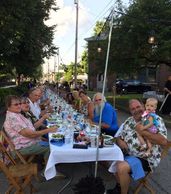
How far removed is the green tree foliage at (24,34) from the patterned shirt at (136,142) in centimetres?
1265

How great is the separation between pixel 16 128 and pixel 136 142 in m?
1.87

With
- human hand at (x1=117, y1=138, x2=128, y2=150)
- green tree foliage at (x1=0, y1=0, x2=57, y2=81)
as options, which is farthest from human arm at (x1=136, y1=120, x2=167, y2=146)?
green tree foliage at (x1=0, y1=0, x2=57, y2=81)

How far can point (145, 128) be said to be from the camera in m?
5.41

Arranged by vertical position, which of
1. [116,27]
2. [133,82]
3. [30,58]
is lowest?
[133,82]

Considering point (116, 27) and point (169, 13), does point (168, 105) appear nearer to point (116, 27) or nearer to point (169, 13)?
point (169, 13)

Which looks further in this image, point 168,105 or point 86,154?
point 168,105

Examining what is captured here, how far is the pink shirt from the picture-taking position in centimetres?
593

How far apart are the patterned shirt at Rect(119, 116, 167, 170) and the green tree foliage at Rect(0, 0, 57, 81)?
498 inches

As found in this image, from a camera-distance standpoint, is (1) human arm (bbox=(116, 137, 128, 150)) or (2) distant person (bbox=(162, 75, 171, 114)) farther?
(2) distant person (bbox=(162, 75, 171, 114))

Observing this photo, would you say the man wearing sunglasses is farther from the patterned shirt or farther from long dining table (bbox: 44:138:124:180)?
long dining table (bbox: 44:138:124:180)

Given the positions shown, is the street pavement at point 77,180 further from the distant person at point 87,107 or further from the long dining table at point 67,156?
the distant person at point 87,107

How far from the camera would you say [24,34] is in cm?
A: 2394

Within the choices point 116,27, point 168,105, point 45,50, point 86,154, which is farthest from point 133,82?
point 86,154

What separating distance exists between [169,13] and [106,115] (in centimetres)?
1229
